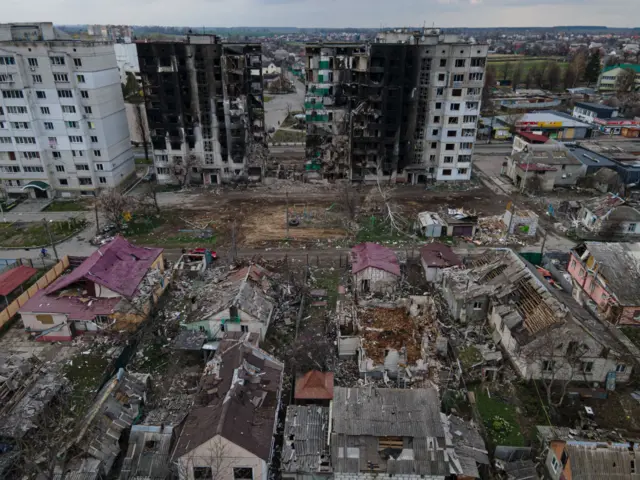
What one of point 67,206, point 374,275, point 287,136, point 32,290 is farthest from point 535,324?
point 287,136

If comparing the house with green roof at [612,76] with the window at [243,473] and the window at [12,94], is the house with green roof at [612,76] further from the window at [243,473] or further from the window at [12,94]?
the window at [243,473]

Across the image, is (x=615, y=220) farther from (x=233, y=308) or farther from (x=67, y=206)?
(x=67, y=206)

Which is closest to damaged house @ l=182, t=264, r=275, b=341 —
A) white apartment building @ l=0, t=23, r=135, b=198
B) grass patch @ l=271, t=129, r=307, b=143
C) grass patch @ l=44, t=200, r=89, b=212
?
grass patch @ l=44, t=200, r=89, b=212

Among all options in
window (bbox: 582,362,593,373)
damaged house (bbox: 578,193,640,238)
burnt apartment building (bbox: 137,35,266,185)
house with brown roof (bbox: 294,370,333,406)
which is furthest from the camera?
burnt apartment building (bbox: 137,35,266,185)

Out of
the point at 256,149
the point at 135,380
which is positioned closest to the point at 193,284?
the point at 135,380

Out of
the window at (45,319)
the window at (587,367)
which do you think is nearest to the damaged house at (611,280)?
the window at (587,367)

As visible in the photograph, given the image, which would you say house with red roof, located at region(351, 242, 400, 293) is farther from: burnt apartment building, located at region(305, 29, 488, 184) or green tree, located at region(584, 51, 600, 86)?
green tree, located at region(584, 51, 600, 86)
